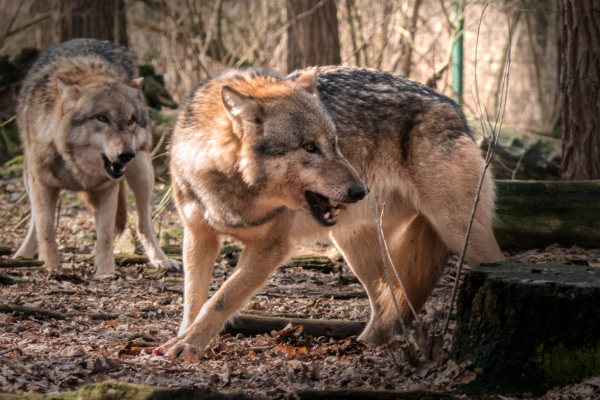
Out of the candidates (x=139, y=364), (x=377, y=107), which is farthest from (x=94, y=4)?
(x=139, y=364)

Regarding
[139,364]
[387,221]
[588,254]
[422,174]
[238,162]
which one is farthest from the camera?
[588,254]

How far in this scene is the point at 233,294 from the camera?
3342 mm

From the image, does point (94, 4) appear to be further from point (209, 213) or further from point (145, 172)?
point (209, 213)

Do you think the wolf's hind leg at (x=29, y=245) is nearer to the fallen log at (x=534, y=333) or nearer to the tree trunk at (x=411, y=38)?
the fallen log at (x=534, y=333)

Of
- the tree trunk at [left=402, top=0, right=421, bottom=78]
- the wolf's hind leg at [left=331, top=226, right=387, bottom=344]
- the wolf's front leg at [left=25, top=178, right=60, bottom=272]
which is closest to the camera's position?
the wolf's hind leg at [left=331, top=226, right=387, bottom=344]

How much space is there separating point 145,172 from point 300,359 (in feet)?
12.8

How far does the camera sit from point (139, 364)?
2.82 m

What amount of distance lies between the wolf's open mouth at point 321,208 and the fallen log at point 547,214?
121 inches

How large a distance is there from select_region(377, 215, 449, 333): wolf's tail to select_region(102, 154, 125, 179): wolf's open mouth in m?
2.88

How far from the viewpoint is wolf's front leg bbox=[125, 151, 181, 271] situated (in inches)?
242

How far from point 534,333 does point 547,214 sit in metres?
3.77

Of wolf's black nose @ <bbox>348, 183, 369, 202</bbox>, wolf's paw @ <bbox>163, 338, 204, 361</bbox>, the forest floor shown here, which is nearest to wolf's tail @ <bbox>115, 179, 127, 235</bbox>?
the forest floor

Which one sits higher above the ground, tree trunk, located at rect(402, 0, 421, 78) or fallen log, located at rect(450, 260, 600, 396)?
tree trunk, located at rect(402, 0, 421, 78)

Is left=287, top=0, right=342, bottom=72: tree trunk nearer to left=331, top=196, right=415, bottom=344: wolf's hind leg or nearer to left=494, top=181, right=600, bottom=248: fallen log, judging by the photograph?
left=494, top=181, right=600, bottom=248: fallen log
